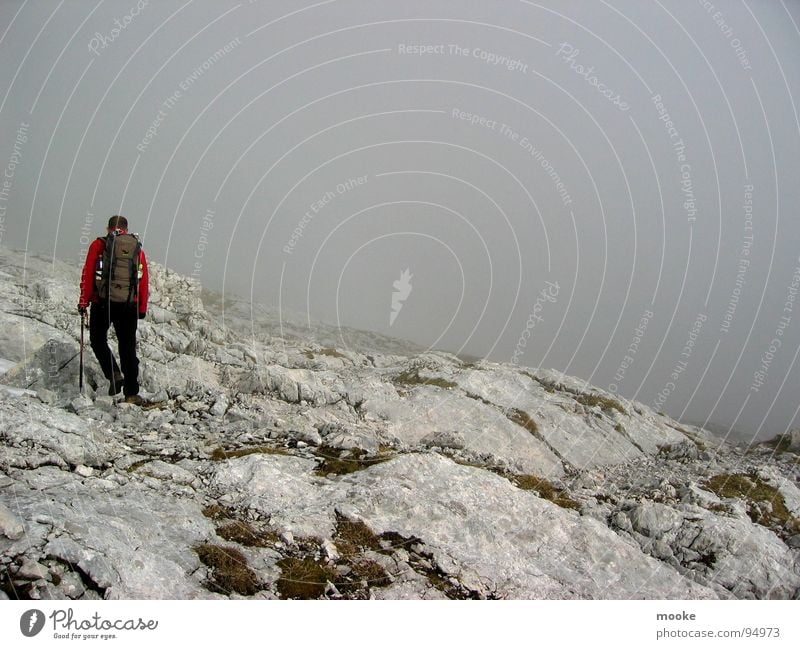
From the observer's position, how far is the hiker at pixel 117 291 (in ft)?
38.3

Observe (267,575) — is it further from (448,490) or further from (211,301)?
(211,301)

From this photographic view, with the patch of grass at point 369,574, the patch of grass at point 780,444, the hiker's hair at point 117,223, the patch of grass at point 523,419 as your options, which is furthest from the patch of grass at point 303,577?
the patch of grass at point 780,444

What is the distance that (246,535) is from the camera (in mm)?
8344

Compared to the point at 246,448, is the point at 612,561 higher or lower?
higher

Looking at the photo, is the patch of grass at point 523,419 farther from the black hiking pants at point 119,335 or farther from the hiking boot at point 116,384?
the hiking boot at point 116,384

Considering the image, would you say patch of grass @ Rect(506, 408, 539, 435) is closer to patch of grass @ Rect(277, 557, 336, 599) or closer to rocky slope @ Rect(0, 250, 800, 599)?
rocky slope @ Rect(0, 250, 800, 599)

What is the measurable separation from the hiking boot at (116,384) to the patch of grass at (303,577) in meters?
7.91

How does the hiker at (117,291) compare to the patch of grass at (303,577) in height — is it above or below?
above

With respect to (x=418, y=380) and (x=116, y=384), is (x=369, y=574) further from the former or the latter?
(x=418, y=380)

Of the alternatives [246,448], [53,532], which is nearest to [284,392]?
[246,448]

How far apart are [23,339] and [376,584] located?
1375 cm

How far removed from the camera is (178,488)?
30.2ft

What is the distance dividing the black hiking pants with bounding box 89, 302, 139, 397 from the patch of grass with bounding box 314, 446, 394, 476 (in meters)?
5.44
